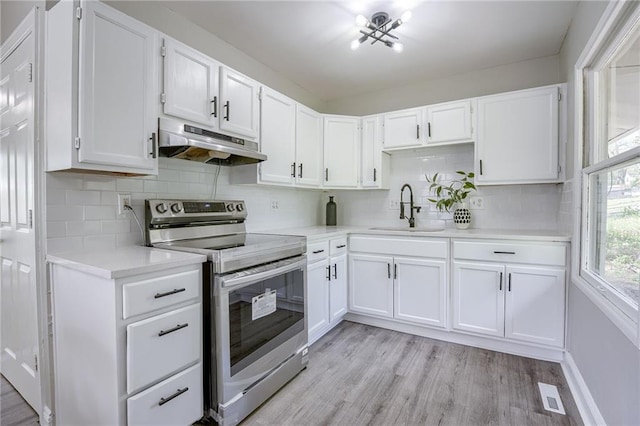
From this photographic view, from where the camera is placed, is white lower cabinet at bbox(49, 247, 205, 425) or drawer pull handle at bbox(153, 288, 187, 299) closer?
white lower cabinet at bbox(49, 247, 205, 425)

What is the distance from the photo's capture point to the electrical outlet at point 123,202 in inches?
74.7

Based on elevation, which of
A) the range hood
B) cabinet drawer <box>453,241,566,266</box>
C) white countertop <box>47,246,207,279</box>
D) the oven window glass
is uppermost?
the range hood

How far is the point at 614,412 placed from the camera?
4.57ft

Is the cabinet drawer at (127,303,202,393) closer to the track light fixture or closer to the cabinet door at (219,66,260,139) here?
the cabinet door at (219,66,260,139)

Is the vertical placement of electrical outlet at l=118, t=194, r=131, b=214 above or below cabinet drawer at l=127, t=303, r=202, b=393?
above

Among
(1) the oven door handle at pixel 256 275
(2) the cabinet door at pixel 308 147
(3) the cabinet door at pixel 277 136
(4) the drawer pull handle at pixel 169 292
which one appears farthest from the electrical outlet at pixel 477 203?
(4) the drawer pull handle at pixel 169 292

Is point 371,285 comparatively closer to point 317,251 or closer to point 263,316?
point 317,251

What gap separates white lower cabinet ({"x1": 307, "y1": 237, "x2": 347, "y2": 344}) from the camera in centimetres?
254

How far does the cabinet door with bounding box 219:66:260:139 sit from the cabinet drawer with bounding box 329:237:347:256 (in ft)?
3.76

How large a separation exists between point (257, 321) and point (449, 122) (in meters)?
2.46

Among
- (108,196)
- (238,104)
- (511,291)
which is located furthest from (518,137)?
(108,196)

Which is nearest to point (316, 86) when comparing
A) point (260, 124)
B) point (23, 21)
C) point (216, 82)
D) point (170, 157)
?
point (260, 124)

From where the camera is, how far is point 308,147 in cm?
313

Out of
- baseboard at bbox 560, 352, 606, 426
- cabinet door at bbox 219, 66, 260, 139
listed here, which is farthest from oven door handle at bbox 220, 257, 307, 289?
baseboard at bbox 560, 352, 606, 426
